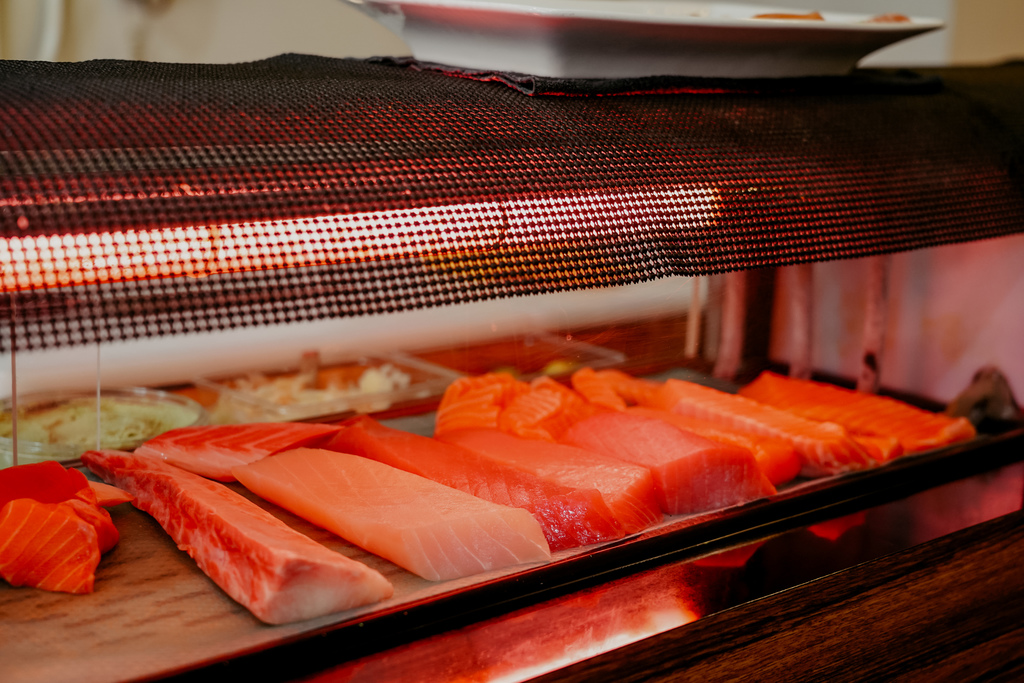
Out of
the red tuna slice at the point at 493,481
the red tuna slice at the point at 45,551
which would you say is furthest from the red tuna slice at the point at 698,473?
the red tuna slice at the point at 45,551

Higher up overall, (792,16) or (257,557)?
(792,16)

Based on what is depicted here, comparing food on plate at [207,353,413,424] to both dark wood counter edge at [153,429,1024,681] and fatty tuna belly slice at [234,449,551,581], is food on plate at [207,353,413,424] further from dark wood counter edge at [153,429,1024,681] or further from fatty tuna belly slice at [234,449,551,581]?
dark wood counter edge at [153,429,1024,681]

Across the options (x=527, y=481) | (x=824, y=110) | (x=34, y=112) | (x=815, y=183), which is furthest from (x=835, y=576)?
(x=34, y=112)

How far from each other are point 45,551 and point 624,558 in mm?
860

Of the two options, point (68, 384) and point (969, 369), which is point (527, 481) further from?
point (969, 369)

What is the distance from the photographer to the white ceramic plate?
138 centimetres

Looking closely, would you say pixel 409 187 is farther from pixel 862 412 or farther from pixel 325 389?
pixel 862 412

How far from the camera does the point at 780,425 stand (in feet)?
6.14

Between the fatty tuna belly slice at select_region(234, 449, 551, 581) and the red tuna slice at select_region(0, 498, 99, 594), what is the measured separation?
0.32 m

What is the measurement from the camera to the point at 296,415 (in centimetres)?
205

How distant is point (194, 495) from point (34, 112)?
612mm

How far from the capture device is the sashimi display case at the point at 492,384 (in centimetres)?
99

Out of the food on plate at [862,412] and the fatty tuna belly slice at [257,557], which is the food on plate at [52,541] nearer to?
the fatty tuna belly slice at [257,557]

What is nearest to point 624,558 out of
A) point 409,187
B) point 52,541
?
point 409,187
